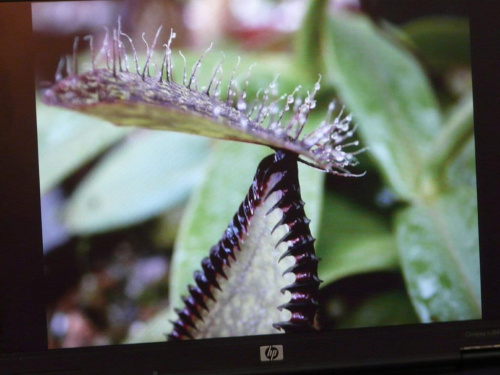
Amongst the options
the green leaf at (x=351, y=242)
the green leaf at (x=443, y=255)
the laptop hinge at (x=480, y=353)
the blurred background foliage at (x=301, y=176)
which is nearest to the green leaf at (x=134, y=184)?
the blurred background foliage at (x=301, y=176)

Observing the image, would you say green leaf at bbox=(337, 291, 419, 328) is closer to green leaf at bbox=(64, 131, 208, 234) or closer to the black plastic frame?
the black plastic frame

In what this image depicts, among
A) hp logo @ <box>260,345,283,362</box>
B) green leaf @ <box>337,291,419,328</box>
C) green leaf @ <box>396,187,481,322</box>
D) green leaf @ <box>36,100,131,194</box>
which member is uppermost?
green leaf @ <box>36,100,131,194</box>

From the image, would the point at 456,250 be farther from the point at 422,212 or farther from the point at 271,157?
the point at 271,157

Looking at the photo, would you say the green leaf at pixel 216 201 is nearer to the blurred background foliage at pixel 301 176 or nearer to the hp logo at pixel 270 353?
the blurred background foliage at pixel 301 176

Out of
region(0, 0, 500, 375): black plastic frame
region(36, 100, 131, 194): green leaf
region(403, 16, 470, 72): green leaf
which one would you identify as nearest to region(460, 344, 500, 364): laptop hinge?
region(0, 0, 500, 375): black plastic frame

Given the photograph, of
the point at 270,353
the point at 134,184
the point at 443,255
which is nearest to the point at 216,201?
the point at 134,184

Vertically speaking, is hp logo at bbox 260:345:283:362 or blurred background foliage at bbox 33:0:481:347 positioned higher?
blurred background foliage at bbox 33:0:481:347

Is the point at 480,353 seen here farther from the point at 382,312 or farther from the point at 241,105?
the point at 241,105
